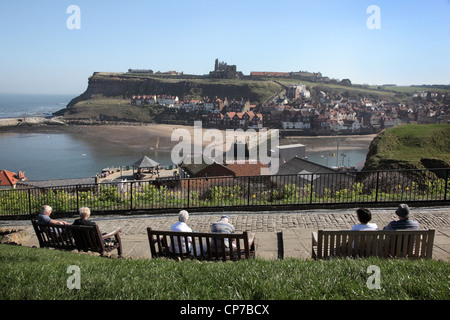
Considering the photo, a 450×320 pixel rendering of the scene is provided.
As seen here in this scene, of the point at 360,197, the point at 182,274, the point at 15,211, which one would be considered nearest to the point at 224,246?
the point at 182,274

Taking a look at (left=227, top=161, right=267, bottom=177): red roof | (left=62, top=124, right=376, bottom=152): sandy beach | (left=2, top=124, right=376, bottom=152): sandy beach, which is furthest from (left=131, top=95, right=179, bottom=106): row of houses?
(left=227, top=161, right=267, bottom=177): red roof

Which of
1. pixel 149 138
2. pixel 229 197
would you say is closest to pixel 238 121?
pixel 149 138

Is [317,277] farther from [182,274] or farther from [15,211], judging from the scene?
[15,211]

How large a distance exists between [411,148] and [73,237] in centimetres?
2792

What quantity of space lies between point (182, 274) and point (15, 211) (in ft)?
35.5

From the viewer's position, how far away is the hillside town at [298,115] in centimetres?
10838

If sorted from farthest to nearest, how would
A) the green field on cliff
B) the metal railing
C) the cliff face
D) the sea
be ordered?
the cliff face → the sea → the green field on cliff → the metal railing

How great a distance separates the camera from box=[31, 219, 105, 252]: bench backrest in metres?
6.18

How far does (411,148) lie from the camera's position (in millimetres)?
28578

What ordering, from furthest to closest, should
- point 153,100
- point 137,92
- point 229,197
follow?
1. point 137,92
2. point 153,100
3. point 229,197

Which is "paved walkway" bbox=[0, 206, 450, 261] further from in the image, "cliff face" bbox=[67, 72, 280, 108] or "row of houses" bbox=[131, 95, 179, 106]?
"row of houses" bbox=[131, 95, 179, 106]

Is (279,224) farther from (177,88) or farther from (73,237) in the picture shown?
(177,88)

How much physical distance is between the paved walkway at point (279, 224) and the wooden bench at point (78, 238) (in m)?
0.61

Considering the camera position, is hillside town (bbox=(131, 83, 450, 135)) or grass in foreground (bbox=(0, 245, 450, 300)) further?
hillside town (bbox=(131, 83, 450, 135))
